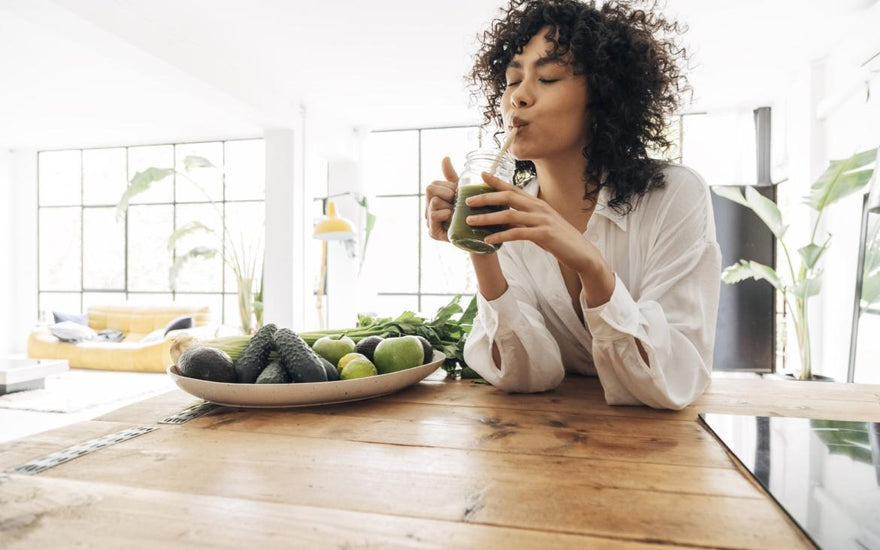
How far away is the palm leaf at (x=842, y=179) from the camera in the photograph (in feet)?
11.6

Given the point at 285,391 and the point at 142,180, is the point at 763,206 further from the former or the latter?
the point at 142,180

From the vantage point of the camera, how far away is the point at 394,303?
8000mm

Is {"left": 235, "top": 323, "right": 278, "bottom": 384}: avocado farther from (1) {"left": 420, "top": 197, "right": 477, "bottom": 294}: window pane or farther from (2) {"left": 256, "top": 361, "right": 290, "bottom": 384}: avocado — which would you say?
(1) {"left": 420, "top": 197, "right": 477, "bottom": 294}: window pane

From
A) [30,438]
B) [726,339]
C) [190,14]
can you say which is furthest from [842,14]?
[30,438]

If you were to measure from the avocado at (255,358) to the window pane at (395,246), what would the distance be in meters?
6.83

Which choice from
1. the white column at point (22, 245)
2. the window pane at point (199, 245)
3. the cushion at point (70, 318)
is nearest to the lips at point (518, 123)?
the cushion at point (70, 318)

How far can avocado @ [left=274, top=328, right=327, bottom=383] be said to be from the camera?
94 cm

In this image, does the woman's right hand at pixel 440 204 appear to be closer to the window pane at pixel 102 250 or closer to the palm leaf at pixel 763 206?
the palm leaf at pixel 763 206

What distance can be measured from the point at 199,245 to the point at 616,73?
27.8ft

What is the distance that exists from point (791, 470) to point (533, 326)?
0.56 metres

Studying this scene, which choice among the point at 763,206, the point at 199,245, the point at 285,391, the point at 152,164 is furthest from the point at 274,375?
the point at 152,164

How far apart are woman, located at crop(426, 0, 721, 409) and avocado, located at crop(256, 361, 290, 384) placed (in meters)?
0.37

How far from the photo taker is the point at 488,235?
91 cm

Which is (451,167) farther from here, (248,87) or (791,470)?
(248,87)
